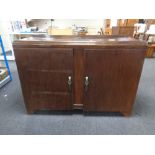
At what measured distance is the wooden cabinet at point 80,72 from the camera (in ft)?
4.06

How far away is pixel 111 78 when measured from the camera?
4.47 ft

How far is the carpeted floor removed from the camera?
144cm

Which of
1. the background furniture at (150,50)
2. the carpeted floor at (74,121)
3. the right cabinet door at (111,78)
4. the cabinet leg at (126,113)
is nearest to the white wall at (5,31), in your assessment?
the carpeted floor at (74,121)

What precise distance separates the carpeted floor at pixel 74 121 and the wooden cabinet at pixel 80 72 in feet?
0.39

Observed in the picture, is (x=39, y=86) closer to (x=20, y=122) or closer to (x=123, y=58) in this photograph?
(x=20, y=122)

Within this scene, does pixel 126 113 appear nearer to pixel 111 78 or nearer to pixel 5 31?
pixel 111 78

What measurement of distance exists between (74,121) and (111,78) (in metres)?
0.66

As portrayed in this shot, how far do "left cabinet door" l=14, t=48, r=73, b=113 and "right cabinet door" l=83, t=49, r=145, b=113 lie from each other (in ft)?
0.65

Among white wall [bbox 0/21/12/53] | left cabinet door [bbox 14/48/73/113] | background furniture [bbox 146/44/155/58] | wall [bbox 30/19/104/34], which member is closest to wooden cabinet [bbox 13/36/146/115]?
left cabinet door [bbox 14/48/73/113]

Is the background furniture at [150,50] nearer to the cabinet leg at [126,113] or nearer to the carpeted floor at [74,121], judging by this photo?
the carpeted floor at [74,121]

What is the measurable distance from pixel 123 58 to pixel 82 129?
857 millimetres

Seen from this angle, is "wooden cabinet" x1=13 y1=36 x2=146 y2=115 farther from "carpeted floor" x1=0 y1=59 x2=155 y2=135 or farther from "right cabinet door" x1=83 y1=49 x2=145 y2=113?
"carpeted floor" x1=0 y1=59 x2=155 y2=135

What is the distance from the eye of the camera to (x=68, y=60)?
129 centimetres

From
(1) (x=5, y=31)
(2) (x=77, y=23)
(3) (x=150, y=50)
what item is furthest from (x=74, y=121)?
(2) (x=77, y=23)
